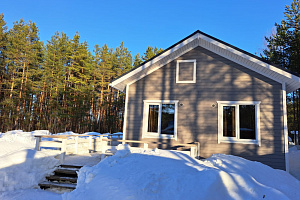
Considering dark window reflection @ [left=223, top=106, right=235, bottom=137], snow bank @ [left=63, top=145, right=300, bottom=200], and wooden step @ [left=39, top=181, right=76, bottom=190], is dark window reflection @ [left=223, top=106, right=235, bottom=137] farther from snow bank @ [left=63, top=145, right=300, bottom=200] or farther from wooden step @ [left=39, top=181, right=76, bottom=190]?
wooden step @ [left=39, top=181, right=76, bottom=190]

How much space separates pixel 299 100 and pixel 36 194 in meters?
26.2

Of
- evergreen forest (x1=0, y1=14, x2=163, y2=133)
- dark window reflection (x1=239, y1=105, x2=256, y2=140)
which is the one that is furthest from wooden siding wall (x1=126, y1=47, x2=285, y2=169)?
evergreen forest (x1=0, y1=14, x2=163, y2=133)

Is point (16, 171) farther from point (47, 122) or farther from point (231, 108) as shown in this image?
point (47, 122)

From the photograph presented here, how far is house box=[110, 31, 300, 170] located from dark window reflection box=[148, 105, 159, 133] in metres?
0.04

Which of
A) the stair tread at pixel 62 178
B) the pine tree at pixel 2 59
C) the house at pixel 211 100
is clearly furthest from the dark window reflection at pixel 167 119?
the pine tree at pixel 2 59

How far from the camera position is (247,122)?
779 cm

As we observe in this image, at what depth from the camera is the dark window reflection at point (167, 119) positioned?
28.1 feet

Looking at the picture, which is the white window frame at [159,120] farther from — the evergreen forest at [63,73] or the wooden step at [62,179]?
the evergreen forest at [63,73]

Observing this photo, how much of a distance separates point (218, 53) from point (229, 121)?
3.11m

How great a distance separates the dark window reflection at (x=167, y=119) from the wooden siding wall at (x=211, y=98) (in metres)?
0.34

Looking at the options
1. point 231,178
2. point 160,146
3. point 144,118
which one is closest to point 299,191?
point 231,178

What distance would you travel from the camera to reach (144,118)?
29.0 ft

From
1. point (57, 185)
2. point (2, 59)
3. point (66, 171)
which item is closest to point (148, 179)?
point (57, 185)

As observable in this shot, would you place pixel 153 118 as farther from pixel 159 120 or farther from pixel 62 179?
pixel 62 179
